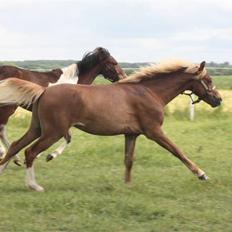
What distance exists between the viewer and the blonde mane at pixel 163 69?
8.43m

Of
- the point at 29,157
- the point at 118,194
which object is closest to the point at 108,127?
the point at 118,194

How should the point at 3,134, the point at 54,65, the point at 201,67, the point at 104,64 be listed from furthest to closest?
1. the point at 54,65
2. the point at 104,64
3. the point at 3,134
4. the point at 201,67

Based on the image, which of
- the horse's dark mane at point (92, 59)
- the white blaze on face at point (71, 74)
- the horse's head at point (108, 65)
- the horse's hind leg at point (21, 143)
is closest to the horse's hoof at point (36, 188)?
the horse's hind leg at point (21, 143)

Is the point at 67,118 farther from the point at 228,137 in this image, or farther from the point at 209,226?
the point at 228,137

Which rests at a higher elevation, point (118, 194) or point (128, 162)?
point (128, 162)

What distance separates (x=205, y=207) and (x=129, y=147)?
1981 mm

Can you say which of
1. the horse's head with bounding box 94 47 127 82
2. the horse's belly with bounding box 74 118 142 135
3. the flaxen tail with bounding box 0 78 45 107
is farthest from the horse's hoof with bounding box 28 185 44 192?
the horse's head with bounding box 94 47 127 82

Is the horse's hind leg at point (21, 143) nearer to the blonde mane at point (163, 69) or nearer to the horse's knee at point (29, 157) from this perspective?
the horse's knee at point (29, 157)

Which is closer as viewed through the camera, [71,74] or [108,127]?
[108,127]

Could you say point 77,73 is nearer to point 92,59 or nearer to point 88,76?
point 88,76

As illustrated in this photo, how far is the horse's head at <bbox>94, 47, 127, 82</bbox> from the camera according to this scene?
37.5 feet

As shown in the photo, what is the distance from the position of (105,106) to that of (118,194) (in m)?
1.19

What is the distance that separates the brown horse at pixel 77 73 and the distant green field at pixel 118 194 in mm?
1419

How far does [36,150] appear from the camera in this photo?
7.69m
